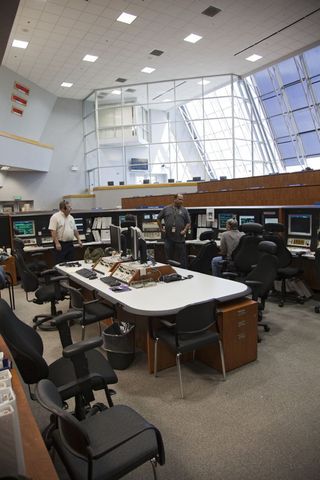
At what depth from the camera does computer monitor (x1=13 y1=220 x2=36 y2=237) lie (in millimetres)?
6812

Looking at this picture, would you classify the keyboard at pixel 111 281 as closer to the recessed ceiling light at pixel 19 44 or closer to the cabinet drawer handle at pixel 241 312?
the cabinet drawer handle at pixel 241 312

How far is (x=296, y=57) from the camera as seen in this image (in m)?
10.4

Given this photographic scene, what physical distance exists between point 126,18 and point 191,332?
725cm

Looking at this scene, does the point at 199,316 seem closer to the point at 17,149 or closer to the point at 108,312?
the point at 108,312

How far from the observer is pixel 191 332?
8.54 feet

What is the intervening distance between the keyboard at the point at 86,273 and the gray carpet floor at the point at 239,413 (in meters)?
0.84

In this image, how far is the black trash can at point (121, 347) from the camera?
10.2 feet

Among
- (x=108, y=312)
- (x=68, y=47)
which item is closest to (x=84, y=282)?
(x=108, y=312)

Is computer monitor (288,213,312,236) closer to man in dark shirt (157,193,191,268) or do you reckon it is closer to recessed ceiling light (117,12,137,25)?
man in dark shirt (157,193,191,268)

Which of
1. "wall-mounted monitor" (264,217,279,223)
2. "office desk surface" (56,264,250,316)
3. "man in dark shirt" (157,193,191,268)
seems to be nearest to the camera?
"office desk surface" (56,264,250,316)

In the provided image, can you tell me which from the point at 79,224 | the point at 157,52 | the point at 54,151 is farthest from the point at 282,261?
the point at 54,151

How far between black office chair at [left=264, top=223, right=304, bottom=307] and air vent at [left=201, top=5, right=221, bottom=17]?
16.4 feet

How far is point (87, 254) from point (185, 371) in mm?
2400

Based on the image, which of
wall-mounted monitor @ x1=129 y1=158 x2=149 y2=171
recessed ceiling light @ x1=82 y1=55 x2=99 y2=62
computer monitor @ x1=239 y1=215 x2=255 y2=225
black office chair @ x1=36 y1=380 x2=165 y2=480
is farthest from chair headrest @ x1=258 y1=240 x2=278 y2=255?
wall-mounted monitor @ x1=129 y1=158 x2=149 y2=171
